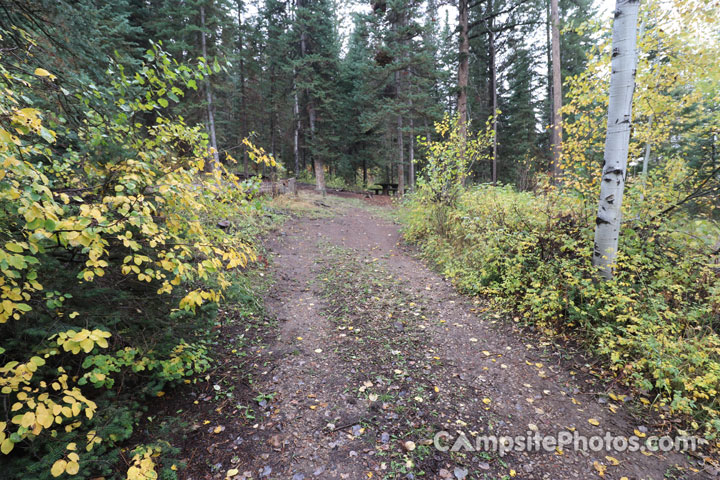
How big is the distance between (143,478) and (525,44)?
25.8m

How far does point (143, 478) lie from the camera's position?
2.00 m

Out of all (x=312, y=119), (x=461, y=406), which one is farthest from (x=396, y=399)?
(x=312, y=119)

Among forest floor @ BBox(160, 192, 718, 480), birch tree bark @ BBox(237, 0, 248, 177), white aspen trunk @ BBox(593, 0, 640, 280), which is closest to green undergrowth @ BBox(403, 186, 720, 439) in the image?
white aspen trunk @ BBox(593, 0, 640, 280)

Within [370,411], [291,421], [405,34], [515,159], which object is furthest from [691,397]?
[515,159]

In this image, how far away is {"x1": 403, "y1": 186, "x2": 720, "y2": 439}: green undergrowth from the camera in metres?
2.84

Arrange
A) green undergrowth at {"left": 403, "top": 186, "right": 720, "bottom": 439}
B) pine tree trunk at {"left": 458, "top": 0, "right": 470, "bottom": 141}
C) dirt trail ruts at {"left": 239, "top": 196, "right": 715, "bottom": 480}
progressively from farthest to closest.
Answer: pine tree trunk at {"left": 458, "top": 0, "right": 470, "bottom": 141}, green undergrowth at {"left": 403, "top": 186, "right": 720, "bottom": 439}, dirt trail ruts at {"left": 239, "top": 196, "right": 715, "bottom": 480}

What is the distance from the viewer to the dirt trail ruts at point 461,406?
7.67 feet

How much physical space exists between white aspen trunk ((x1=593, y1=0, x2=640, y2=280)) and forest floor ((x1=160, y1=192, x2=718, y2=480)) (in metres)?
1.45

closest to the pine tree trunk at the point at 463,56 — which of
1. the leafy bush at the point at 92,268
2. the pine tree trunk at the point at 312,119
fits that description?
the pine tree trunk at the point at 312,119

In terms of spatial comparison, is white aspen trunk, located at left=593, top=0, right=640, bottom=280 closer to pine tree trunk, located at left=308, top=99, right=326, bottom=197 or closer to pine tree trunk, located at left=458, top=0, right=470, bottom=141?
pine tree trunk, located at left=458, top=0, right=470, bottom=141

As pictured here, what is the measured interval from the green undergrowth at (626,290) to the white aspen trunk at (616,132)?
0.18 m

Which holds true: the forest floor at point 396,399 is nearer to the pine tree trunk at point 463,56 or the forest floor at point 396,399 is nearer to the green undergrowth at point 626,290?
the green undergrowth at point 626,290

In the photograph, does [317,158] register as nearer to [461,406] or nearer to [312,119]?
[312,119]

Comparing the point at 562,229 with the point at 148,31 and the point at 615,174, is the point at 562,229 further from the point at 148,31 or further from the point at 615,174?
the point at 148,31
